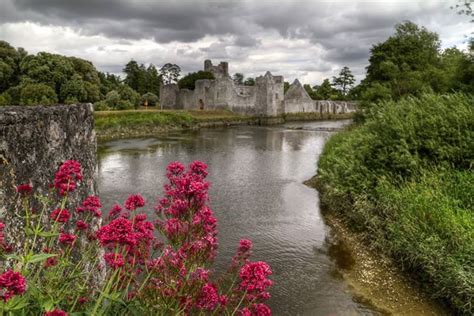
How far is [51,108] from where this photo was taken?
13.0 ft

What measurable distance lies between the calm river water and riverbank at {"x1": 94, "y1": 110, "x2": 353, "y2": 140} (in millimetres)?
5102

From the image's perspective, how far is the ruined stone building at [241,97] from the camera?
5256 centimetres

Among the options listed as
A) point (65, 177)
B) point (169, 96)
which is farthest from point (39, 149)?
point (169, 96)

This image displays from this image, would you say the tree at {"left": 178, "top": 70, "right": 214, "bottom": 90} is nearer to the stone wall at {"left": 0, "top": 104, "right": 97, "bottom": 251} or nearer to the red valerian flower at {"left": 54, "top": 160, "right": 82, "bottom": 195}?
the stone wall at {"left": 0, "top": 104, "right": 97, "bottom": 251}

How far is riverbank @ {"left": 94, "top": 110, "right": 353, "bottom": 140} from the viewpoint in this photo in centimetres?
3215

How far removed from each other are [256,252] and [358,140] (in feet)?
18.4

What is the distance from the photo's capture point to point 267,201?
13047 millimetres

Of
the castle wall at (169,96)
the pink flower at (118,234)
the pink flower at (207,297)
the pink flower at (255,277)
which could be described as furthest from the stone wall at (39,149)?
the castle wall at (169,96)

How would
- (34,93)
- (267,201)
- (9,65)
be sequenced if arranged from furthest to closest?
(9,65), (34,93), (267,201)

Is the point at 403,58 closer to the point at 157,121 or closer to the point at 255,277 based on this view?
the point at 157,121

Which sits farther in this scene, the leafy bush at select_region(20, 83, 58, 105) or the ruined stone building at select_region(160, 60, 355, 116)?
the ruined stone building at select_region(160, 60, 355, 116)

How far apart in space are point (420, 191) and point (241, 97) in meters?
44.5

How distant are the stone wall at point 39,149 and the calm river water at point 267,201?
160 inches

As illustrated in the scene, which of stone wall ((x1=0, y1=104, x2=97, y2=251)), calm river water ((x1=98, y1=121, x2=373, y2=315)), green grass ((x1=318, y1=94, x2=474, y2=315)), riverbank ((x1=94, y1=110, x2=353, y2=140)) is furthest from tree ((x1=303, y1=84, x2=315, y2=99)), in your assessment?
stone wall ((x1=0, y1=104, x2=97, y2=251))
